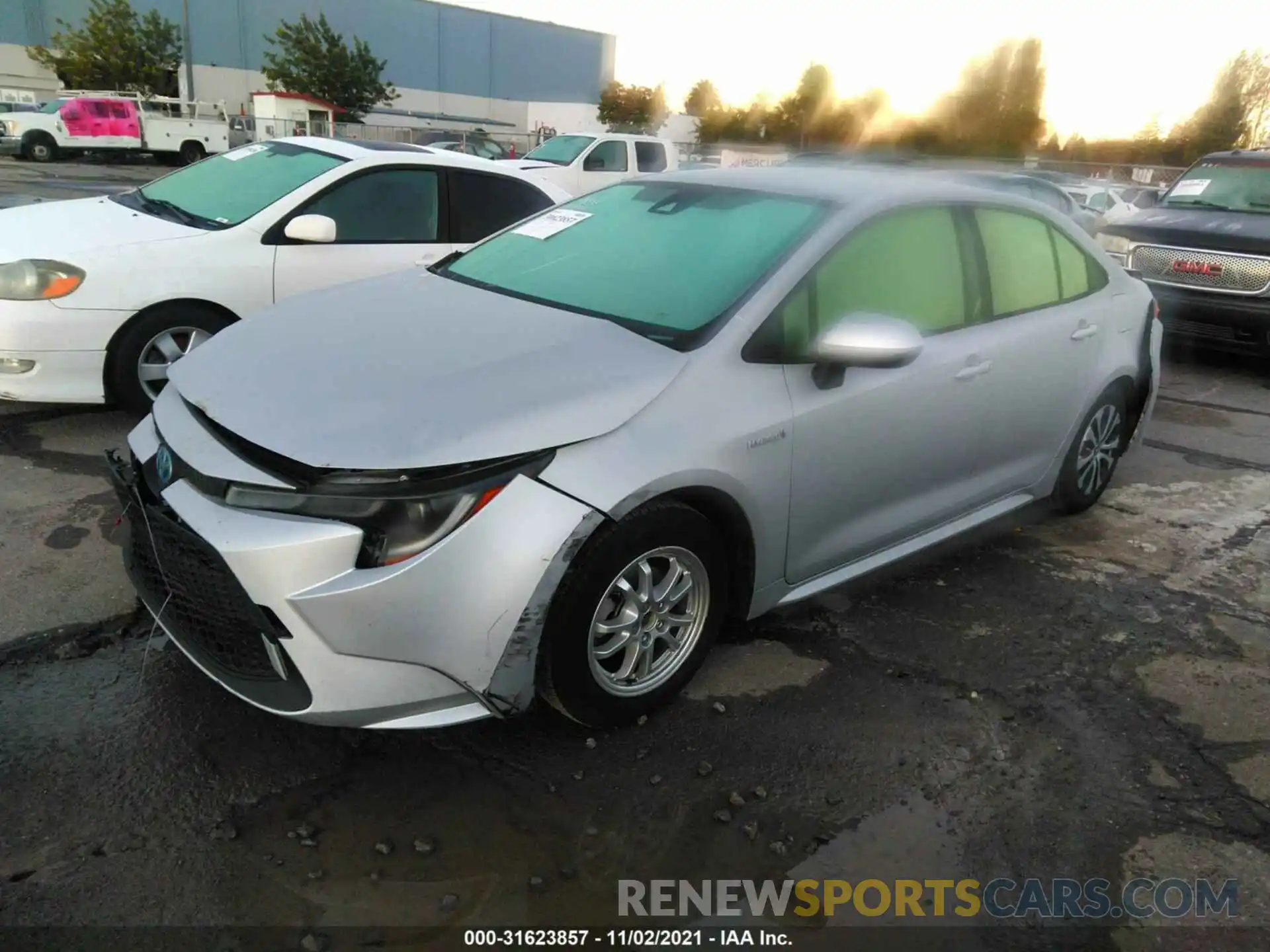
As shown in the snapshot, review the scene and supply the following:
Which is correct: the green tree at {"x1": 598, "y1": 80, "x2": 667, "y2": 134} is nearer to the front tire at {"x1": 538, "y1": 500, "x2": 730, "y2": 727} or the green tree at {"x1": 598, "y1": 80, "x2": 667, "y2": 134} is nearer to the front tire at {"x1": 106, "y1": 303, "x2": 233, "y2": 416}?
the front tire at {"x1": 106, "y1": 303, "x2": 233, "y2": 416}

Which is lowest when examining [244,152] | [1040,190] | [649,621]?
[649,621]

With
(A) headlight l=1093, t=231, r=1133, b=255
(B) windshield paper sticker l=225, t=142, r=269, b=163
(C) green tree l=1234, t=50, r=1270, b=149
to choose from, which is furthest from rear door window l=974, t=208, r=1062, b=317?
(C) green tree l=1234, t=50, r=1270, b=149

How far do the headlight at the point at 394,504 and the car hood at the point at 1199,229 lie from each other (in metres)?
7.76

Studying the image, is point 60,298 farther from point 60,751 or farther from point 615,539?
point 615,539

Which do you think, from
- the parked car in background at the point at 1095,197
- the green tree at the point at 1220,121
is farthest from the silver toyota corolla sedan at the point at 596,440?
the green tree at the point at 1220,121

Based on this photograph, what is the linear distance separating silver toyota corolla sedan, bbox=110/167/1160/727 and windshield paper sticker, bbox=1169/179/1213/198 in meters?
6.34

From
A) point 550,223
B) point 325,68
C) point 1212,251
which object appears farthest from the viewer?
point 325,68

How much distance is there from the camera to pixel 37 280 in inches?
179

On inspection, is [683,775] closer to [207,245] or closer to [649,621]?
[649,621]

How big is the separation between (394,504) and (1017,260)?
2791 mm

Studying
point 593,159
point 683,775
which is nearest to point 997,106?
point 593,159

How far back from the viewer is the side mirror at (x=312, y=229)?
198 inches

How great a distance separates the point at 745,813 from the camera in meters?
2.56

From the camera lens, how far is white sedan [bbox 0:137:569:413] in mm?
4574
